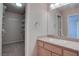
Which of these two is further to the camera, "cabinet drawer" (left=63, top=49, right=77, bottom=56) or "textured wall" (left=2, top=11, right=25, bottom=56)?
"textured wall" (left=2, top=11, right=25, bottom=56)

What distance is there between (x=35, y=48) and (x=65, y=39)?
436 mm

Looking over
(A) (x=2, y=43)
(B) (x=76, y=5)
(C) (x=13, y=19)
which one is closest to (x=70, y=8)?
(B) (x=76, y=5)

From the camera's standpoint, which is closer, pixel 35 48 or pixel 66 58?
pixel 66 58

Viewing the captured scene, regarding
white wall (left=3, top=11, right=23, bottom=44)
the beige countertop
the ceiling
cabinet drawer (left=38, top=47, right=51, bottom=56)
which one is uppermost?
the ceiling

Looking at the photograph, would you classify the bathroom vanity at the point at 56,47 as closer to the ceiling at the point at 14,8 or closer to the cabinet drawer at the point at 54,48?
the cabinet drawer at the point at 54,48

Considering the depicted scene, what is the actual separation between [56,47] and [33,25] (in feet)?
1.42

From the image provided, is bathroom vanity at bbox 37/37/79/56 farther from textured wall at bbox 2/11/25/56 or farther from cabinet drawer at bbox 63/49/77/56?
textured wall at bbox 2/11/25/56

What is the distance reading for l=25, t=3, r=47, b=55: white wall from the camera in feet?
4.48

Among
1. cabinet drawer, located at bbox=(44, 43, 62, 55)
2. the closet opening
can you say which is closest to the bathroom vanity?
cabinet drawer, located at bbox=(44, 43, 62, 55)

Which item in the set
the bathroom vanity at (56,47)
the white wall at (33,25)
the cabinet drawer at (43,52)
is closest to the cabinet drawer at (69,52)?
the bathroom vanity at (56,47)

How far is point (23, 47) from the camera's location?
139cm

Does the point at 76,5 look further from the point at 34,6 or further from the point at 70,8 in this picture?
the point at 34,6

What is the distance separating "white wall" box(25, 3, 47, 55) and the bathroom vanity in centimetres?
9

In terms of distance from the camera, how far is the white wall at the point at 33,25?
1.36m
